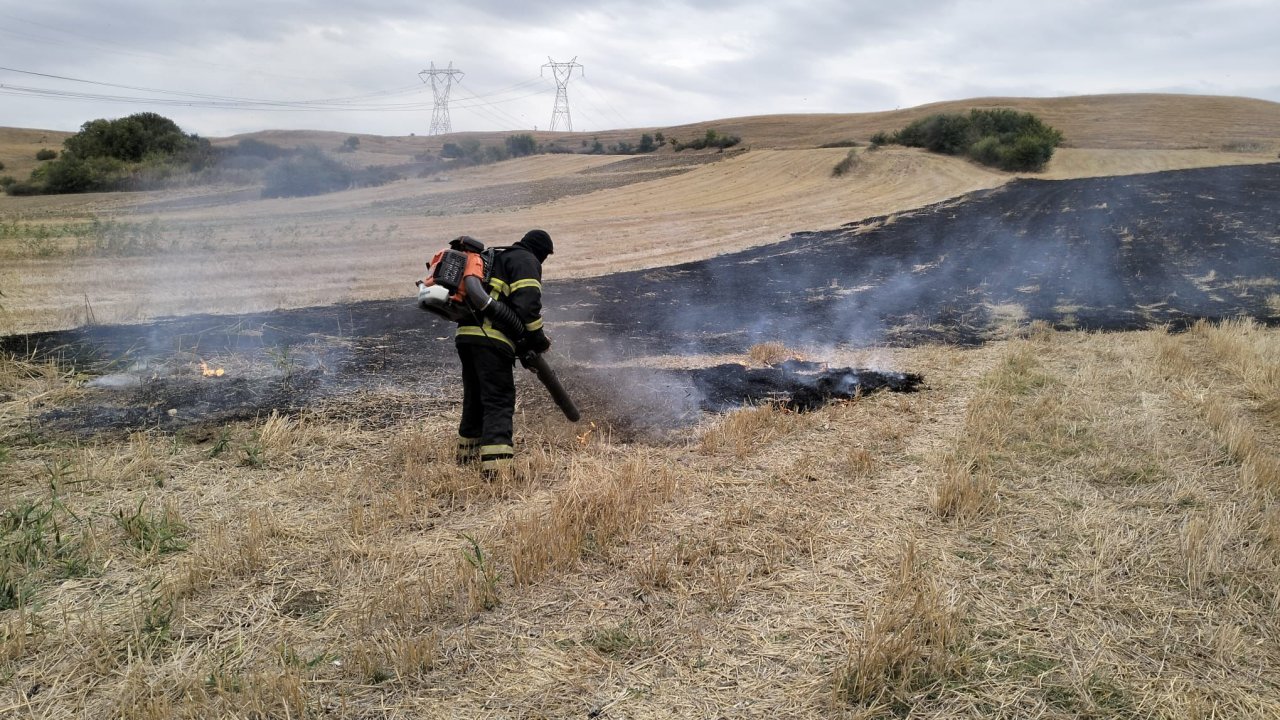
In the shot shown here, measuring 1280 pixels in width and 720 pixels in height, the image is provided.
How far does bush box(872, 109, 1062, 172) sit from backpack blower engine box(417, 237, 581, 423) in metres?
27.0

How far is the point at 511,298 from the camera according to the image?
481cm

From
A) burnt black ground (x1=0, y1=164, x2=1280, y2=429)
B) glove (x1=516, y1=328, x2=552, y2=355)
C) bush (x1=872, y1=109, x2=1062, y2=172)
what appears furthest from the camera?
bush (x1=872, y1=109, x2=1062, y2=172)

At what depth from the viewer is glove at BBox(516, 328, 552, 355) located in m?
4.88

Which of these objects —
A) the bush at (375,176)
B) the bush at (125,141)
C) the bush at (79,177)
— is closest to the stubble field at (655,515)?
the bush at (375,176)

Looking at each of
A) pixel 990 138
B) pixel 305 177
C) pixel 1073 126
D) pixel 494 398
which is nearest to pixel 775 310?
pixel 494 398

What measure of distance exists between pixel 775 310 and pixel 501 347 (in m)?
6.06

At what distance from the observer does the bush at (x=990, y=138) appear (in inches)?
1033

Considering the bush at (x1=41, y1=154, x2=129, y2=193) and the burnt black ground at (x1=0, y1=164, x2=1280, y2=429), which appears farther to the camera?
the bush at (x1=41, y1=154, x2=129, y2=193)

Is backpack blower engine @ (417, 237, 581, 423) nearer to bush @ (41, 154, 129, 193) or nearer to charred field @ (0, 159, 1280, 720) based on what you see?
charred field @ (0, 159, 1280, 720)

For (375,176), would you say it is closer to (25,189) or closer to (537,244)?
(25,189)

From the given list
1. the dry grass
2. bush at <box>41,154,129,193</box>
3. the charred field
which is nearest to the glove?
the charred field

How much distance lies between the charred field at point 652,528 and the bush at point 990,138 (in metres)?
20.0

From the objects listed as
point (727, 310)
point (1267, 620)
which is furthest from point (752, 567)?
point (727, 310)

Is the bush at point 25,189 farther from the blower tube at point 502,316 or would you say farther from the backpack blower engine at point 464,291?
the blower tube at point 502,316
